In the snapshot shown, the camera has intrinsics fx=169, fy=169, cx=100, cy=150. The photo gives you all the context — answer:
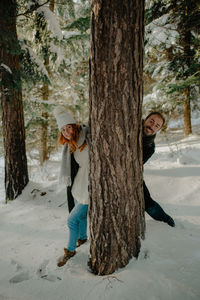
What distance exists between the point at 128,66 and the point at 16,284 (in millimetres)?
2490

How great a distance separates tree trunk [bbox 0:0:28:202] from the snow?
34.1 inches

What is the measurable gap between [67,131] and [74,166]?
48 centimetres

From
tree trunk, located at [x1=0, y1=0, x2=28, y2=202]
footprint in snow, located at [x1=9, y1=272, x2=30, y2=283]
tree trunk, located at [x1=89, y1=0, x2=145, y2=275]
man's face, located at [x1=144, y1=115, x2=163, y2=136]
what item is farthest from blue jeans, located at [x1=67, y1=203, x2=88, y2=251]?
tree trunk, located at [x1=0, y1=0, x2=28, y2=202]

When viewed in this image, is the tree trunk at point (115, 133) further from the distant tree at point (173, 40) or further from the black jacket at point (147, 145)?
the distant tree at point (173, 40)

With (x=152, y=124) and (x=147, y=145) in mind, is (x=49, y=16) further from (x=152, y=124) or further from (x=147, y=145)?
(x=147, y=145)

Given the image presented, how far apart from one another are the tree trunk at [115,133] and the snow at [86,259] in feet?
0.73

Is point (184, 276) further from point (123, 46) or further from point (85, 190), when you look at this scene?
point (123, 46)

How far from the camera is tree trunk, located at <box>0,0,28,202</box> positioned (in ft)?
13.8

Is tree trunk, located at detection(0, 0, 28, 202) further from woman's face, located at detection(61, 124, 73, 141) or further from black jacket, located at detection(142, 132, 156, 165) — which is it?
black jacket, located at detection(142, 132, 156, 165)

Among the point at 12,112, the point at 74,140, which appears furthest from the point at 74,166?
the point at 12,112

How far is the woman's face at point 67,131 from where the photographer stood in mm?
2106

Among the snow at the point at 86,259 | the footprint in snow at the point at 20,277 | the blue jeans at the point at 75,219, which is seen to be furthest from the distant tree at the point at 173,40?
the footprint in snow at the point at 20,277

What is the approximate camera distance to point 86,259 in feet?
7.34

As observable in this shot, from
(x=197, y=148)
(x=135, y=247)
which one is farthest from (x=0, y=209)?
(x=197, y=148)
